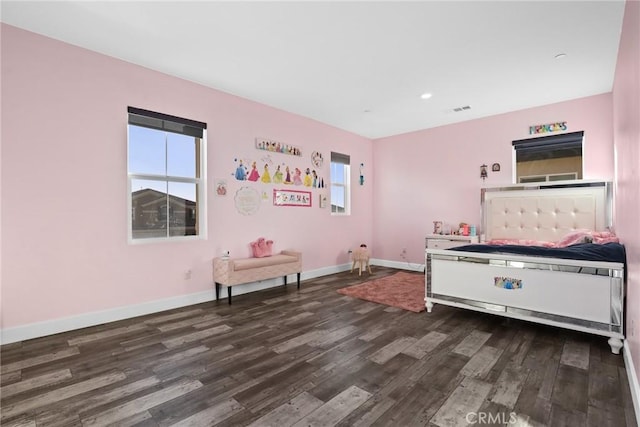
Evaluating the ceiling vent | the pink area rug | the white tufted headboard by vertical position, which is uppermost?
the ceiling vent

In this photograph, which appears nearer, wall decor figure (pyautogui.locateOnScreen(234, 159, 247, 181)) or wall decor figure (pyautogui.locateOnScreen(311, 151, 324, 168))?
wall decor figure (pyautogui.locateOnScreen(234, 159, 247, 181))

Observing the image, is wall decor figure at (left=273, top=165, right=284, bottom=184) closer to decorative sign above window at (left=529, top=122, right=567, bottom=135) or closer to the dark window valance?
the dark window valance

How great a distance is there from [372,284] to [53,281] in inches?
153

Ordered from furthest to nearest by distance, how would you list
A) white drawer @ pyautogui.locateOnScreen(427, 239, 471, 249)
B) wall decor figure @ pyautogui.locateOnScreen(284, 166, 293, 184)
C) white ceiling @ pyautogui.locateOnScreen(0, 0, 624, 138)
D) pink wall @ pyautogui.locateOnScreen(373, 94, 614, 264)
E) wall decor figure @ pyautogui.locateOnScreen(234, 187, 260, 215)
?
white drawer @ pyautogui.locateOnScreen(427, 239, 471, 249), wall decor figure @ pyautogui.locateOnScreen(284, 166, 293, 184), wall decor figure @ pyautogui.locateOnScreen(234, 187, 260, 215), pink wall @ pyautogui.locateOnScreen(373, 94, 614, 264), white ceiling @ pyautogui.locateOnScreen(0, 0, 624, 138)

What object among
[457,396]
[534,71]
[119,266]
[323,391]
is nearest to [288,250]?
[119,266]

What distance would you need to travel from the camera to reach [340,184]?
6.16 meters

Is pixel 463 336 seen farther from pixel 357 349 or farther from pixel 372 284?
pixel 372 284

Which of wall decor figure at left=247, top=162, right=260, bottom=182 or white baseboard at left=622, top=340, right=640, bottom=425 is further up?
wall decor figure at left=247, top=162, right=260, bottom=182

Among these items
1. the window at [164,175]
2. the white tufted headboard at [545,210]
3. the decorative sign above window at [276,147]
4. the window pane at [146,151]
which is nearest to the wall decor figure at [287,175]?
the decorative sign above window at [276,147]

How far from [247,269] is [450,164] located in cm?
404

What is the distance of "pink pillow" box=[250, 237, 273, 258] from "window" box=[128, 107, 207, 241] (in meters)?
0.79

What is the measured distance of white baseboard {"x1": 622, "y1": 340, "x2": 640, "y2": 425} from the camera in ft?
5.70

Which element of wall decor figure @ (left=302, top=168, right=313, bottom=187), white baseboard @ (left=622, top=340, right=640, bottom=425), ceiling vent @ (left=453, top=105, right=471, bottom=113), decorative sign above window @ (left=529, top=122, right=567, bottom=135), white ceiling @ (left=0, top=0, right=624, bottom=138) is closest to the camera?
white baseboard @ (left=622, top=340, right=640, bottom=425)

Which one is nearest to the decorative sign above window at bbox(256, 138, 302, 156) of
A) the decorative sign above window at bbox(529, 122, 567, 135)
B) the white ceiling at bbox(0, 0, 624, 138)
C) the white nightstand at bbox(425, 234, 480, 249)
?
the white ceiling at bbox(0, 0, 624, 138)
